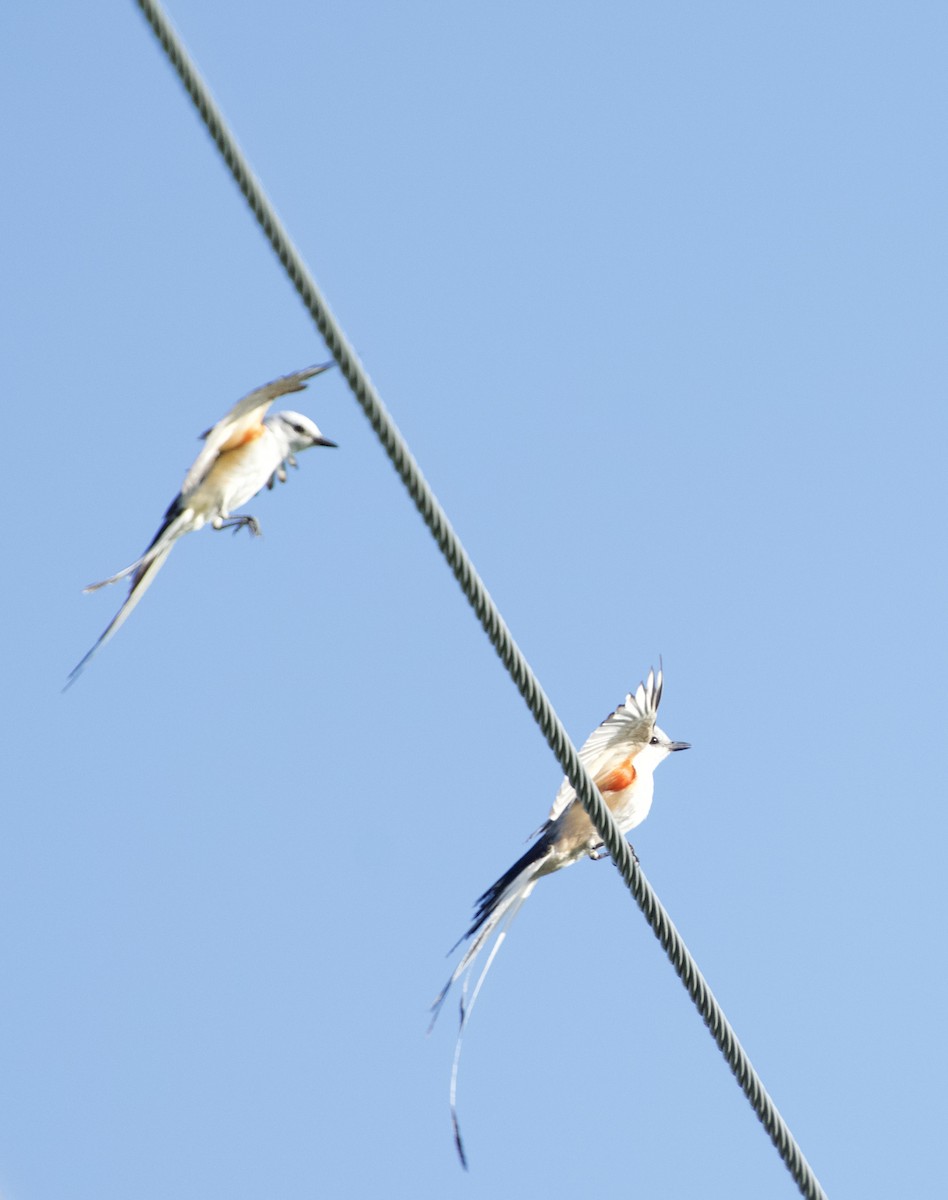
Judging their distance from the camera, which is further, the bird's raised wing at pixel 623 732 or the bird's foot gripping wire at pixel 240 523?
the bird's raised wing at pixel 623 732

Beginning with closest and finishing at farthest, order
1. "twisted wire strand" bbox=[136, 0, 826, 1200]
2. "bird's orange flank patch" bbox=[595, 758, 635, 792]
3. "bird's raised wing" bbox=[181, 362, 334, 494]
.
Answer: "twisted wire strand" bbox=[136, 0, 826, 1200] → "bird's raised wing" bbox=[181, 362, 334, 494] → "bird's orange flank patch" bbox=[595, 758, 635, 792]

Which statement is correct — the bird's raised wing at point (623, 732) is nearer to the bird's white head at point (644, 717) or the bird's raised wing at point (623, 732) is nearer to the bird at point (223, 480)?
the bird's white head at point (644, 717)

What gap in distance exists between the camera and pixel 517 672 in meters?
4.11

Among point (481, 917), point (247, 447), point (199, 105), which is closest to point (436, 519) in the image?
point (199, 105)

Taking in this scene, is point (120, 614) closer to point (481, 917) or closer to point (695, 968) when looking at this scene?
point (695, 968)

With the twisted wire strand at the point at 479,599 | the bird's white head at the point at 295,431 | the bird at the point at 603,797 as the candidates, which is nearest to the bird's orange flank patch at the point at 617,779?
the bird at the point at 603,797

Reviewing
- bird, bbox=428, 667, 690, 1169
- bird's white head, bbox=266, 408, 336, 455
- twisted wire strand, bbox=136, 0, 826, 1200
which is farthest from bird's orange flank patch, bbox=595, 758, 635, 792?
twisted wire strand, bbox=136, 0, 826, 1200

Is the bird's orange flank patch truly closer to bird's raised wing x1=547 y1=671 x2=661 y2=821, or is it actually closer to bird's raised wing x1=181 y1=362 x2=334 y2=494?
bird's raised wing x1=547 y1=671 x2=661 y2=821

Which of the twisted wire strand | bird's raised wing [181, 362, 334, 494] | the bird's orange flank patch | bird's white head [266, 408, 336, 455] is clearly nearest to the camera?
the twisted wire strand

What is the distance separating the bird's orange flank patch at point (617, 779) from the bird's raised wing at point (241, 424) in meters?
2.78

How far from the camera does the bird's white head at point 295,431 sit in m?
5.80

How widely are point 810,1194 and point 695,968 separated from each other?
701 mm

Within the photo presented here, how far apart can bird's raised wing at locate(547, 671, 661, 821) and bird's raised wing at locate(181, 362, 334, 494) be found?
8.92 ft

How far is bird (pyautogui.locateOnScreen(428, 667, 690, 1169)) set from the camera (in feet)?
22.5
